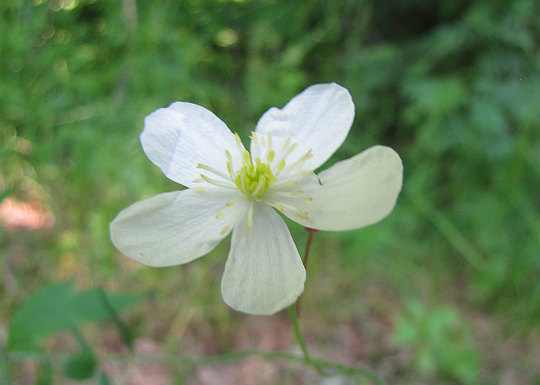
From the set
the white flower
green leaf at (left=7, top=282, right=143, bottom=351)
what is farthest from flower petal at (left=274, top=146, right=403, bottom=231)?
green leaf at (left=7, top=282, right=143, bottom=351)

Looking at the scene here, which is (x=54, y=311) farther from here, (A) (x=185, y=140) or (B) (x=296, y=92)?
(B) (x=296, y=92)

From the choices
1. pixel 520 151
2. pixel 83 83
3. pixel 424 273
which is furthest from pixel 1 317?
pixel 520 151

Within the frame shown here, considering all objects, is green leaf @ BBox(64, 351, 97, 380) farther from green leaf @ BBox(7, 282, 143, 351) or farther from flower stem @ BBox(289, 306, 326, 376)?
flower stem @ BBox(289, 306, 326, 376)

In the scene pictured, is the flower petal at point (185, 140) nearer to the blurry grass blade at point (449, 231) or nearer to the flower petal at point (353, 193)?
the flower petal at point (353, 193)

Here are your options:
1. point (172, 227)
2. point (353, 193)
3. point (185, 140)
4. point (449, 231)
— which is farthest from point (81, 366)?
point (449, 231)

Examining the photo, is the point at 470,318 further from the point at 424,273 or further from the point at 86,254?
the point at 86,254
